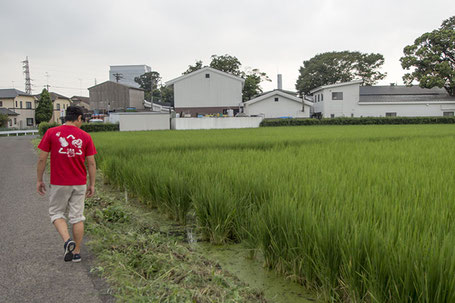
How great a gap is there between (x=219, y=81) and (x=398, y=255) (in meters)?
39.0

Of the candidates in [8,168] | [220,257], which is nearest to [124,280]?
[220,257]

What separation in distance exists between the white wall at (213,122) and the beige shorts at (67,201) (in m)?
27.2

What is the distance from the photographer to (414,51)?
4028 centimetres

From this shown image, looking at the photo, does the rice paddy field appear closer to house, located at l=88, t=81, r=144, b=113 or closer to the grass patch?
the grass patch

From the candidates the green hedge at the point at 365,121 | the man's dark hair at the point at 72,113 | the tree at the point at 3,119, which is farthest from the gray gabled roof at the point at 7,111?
the man's dark hair at the point at 72,113

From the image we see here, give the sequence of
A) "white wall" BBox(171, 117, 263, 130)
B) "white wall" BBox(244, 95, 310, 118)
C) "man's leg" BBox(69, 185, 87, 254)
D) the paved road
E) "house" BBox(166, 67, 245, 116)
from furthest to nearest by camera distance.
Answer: "house" BBox(166, 67, 245, 116) < "white wall" BBox(244, 95, 310, 118) < "white wall" BBox(171, 117, 263, 130) < "man's leg" BBox(69, 185, 87, 254) < the paved road

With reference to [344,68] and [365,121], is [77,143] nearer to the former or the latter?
[365,121]

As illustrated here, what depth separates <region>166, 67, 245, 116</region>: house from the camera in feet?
131

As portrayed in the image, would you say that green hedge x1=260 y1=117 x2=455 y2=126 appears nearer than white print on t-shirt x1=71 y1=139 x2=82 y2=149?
No

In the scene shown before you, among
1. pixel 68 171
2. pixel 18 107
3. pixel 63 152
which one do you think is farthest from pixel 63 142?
pixel 18 107

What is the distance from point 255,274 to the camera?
3000 millimetres

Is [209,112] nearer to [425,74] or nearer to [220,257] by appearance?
[425,74]

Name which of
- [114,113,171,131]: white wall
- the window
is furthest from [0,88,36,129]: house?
the window

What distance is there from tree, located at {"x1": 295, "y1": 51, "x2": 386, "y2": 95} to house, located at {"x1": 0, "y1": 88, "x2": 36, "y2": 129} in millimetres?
46583
